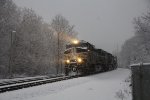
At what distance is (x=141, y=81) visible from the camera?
4.18 meters

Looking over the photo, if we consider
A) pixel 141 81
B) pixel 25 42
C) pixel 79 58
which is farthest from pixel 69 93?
pixel 25 42

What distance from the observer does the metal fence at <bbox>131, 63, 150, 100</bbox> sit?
4.09 metres

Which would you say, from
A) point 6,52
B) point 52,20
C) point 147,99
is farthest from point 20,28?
point 147,99

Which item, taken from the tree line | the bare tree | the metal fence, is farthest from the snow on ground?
the bare tree

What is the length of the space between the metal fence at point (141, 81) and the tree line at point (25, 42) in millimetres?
28715

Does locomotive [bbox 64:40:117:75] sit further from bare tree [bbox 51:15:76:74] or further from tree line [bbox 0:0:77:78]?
bare tree [bbox 51:15:76:74]

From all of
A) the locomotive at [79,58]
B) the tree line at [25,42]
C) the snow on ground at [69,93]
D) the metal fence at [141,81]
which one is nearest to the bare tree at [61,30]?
the tree line at [25,42]

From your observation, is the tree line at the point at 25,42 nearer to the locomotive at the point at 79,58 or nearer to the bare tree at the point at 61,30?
the bare tree at the point at 61,30

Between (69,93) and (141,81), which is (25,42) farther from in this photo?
(141,81)

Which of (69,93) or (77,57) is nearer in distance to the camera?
(69,93)

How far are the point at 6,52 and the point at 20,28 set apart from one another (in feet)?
21.7

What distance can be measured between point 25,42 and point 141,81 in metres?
37.2

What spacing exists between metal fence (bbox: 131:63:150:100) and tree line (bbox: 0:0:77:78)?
28.7 m

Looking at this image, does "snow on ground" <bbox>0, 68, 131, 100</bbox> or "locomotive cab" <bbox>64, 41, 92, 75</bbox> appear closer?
"snow on ground" <bbox>0, 68, 131, 100</bbox>
